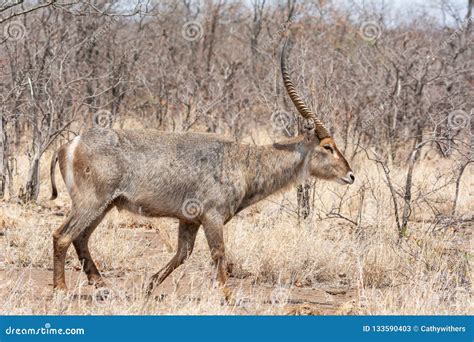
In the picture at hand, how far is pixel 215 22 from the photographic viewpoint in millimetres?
17906

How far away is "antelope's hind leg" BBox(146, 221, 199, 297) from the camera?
22.8 ft

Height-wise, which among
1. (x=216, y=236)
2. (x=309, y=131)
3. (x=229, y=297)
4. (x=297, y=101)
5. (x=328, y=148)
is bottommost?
A: (x=229, y=297)

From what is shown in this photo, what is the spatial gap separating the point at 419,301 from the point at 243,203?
6.20ft

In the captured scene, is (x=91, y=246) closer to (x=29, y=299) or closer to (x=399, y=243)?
(x=29, y=299)

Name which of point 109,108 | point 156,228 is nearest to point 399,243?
point 156,228

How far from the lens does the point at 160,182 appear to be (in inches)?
264

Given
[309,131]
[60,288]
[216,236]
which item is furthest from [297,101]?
[60,288]

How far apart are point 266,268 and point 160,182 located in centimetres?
146

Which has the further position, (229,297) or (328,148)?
(328,148)

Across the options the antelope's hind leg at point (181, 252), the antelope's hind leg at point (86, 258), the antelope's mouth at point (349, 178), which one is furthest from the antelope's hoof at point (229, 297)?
the antelope's mouth at point (349, 178)

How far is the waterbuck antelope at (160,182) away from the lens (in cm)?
654

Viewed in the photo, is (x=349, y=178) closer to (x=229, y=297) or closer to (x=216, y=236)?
(x=216, y=236)

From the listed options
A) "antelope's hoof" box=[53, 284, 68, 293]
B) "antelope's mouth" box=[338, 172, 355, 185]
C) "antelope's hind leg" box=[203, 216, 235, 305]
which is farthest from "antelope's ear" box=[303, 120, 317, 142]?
"antelope's hoof" box=[53, 284, 68, 293]

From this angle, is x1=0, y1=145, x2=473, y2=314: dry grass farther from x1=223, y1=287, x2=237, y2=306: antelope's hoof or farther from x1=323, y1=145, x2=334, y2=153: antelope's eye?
x1=323, y1=145, x2=334, y2=153: antelope's eye
